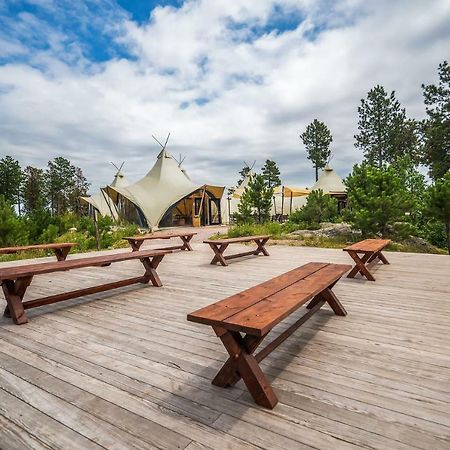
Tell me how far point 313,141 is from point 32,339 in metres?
41.3

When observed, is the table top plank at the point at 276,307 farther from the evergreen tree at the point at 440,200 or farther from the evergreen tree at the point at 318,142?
the evergreen tree at the point at 318,142

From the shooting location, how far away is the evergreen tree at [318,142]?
38.7 m

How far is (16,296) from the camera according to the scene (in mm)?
2992

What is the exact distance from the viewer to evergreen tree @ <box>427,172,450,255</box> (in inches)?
299

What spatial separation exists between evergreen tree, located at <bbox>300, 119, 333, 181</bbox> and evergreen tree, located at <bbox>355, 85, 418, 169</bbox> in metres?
5.98

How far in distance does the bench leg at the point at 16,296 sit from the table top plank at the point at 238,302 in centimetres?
216

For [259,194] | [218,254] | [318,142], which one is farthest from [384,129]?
[218,254]

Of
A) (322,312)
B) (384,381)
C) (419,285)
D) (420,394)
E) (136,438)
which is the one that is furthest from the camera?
(419,285)

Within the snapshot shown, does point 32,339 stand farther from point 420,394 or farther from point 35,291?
point 420,394

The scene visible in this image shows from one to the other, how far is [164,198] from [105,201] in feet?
22.8

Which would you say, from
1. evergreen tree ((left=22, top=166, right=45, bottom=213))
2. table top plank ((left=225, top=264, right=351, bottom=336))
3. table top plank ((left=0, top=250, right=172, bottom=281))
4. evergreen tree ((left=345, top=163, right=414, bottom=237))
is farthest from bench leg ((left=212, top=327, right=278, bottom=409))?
evergreen tree ((left=22, top=166, right=45, bottom=213))

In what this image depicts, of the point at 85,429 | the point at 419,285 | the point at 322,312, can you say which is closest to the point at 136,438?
the point at 85,429

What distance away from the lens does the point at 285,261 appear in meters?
6.12

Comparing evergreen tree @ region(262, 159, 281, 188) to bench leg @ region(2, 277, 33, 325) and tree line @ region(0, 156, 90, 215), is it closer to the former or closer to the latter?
tree line @ region(0, 156, 90, 215)
